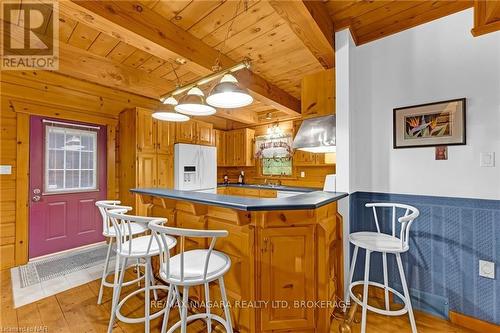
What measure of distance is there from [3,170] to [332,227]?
4.03 metres

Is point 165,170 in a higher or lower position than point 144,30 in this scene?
lower

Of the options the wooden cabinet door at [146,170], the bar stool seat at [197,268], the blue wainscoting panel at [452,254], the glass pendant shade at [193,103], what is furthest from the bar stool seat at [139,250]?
the blue wainscoting panel at [452,254]

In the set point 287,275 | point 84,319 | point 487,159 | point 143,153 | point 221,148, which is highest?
point 221,148

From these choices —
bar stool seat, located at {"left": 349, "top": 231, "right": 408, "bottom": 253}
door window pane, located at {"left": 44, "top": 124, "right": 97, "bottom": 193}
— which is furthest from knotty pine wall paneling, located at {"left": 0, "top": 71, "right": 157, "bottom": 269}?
bar stool seat, located at {"left": 349, "top": 231, "right": 408, "bottom": 253}

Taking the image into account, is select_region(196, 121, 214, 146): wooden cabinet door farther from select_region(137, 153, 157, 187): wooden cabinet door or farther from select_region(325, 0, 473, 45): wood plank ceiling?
select_region(325, 0, 473, 45): wood plank ceiling

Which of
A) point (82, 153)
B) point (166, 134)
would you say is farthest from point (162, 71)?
point (82, 153)

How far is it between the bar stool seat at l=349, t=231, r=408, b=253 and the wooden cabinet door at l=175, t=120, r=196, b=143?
3297 millimetres

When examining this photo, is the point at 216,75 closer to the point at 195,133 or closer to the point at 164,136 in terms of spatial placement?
the point at 164,136

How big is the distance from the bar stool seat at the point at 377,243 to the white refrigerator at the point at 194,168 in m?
2.98

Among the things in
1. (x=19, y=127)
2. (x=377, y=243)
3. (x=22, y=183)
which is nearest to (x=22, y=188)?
(x=22, y=183)

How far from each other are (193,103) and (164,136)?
215 centimetres

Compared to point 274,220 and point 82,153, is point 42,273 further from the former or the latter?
point 274,220

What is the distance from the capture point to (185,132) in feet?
13.9

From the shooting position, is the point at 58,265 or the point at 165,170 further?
the point at 165,170
